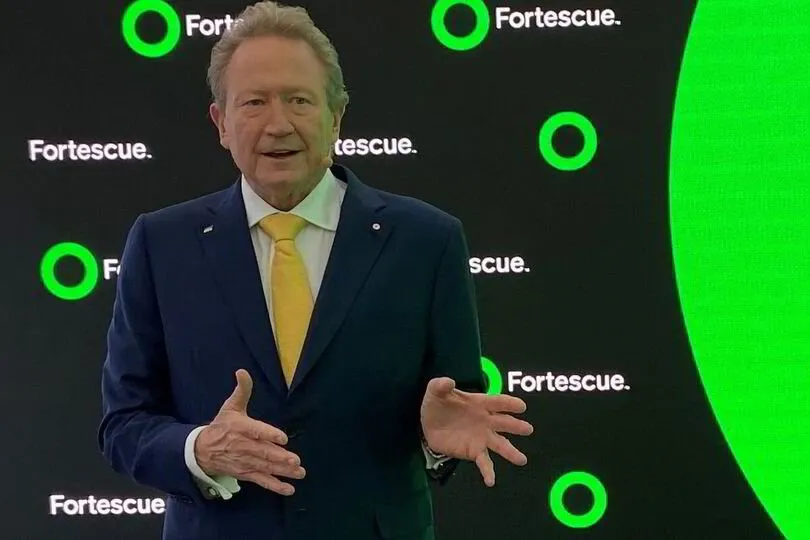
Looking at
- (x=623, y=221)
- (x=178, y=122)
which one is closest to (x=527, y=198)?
(x=623, y=221)

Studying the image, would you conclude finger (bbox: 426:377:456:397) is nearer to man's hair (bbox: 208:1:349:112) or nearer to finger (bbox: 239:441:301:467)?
finger (bbox: 239:441:301:467)

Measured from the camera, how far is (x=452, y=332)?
1492 mm

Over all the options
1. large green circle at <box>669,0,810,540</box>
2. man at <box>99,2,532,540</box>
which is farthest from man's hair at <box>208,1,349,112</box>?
large green circle at <box>669,0,810,540</box>

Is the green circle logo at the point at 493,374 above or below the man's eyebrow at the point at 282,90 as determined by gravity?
below

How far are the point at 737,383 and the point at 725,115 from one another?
0.72m

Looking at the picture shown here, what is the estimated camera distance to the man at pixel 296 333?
141 centimetres

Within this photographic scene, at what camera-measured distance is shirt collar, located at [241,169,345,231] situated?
1.52 metres

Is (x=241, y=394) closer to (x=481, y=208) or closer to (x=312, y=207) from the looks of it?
(x=312, y=207)

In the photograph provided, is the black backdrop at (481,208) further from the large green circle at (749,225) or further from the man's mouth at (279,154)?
the man's mouth at (279,154)

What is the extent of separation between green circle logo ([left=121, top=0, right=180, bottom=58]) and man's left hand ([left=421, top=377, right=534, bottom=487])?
1.57 meters

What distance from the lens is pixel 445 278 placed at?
1501mm

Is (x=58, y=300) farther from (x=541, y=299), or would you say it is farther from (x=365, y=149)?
(x=541, y=299)

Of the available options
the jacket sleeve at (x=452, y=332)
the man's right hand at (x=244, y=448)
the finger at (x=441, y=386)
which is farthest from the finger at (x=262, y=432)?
the jacket sleeve at (x=452, y=332)

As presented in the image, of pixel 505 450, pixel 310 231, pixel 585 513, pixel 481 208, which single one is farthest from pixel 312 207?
pixel 585 513
